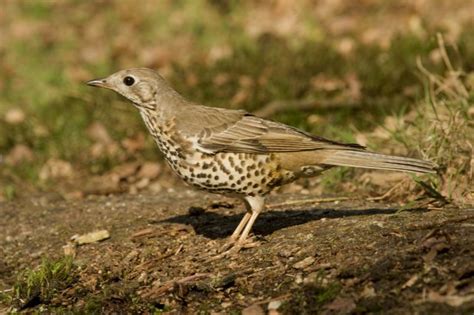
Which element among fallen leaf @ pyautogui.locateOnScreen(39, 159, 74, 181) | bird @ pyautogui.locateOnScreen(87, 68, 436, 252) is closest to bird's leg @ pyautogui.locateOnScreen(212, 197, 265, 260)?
bird @ pyautogui.locateOnScreen(87, 68, 436, 252)

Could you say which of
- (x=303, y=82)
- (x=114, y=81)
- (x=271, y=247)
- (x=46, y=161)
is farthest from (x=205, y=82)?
(x=271, y=247)

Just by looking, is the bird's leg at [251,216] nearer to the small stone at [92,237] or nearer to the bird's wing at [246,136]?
the bird's wing at [246,136]

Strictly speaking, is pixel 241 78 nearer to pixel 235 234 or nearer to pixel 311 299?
pixel 235 234

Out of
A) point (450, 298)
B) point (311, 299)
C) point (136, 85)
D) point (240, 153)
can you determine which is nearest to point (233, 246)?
point (240, 153)

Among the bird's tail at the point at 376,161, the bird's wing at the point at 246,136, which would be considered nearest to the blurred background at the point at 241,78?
the bird's tail at the point at 376,161

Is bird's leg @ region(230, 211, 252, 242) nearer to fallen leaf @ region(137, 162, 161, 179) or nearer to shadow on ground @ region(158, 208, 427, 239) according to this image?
shadow on ground @ region(158, 208, 427, 239)

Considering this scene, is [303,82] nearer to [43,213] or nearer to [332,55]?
[332,55]
